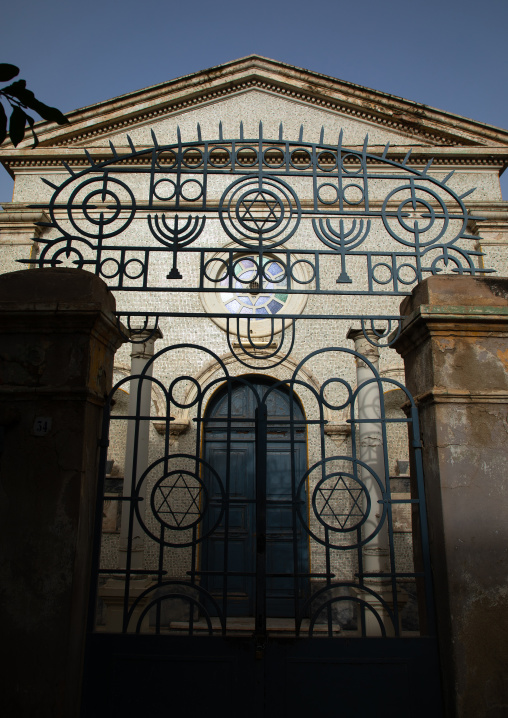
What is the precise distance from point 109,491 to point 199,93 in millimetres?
7669

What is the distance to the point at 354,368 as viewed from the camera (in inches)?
348

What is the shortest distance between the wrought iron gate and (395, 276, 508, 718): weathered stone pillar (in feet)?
0.52

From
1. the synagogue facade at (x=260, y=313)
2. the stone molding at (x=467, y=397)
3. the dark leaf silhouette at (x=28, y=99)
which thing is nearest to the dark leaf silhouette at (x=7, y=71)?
the dark leaf silhouette at (x=28, y=99)

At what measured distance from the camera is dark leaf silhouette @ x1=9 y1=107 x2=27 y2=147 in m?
2.15

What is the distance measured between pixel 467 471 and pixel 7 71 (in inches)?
113

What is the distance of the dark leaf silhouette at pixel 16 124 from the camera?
84.7 inches

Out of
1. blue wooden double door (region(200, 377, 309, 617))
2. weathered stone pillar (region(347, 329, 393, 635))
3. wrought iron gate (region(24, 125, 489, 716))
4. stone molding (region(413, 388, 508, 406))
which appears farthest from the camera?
blue wooden double door (region(200, 377, 309, 617))

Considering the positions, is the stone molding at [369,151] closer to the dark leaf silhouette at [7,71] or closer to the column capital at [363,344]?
the column capital at [363,344]

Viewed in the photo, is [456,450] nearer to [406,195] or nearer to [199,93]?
[406,195]

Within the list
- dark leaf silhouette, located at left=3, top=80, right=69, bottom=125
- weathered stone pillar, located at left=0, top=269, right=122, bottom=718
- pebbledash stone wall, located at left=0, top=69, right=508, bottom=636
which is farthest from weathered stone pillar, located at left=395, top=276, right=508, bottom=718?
pebbledash stone wall, located at left=0, top=69, right=508, bottom=636

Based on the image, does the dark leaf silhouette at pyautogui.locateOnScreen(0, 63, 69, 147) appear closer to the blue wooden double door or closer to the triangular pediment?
the blue wooden double door

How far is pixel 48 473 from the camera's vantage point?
2840 millimetres

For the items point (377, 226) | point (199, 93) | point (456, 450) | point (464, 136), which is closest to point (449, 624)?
point (456, 450)

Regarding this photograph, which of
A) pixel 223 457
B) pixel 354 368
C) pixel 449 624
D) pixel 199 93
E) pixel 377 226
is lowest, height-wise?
pixel 449 624
